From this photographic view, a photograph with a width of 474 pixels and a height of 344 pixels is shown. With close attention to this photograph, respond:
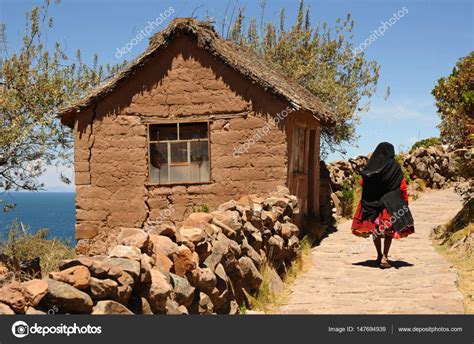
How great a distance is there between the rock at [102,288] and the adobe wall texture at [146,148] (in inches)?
307

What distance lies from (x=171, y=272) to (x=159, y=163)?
7068 millimetres

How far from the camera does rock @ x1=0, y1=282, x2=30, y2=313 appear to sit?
3.94m

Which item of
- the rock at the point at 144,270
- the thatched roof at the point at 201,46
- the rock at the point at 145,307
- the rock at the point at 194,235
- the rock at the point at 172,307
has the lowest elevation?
the rock at the point at 172,307

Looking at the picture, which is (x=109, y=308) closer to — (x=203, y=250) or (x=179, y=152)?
(x=203, y=250)

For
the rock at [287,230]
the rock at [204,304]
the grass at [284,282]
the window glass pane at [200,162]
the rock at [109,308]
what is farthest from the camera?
the window glass pane at [200,162]

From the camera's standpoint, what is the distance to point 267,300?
8047 millimetres

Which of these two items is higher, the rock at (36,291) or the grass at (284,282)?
the rock at (36,291)

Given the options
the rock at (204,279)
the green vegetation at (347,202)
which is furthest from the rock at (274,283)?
the green vegetation at (347,202)

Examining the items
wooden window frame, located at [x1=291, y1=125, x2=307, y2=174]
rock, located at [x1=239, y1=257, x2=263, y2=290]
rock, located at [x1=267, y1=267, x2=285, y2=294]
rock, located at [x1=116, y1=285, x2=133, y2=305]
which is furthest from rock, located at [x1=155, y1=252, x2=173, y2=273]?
wooden window frame, located at [x1=291, y1=125, x2=307, y2=174]

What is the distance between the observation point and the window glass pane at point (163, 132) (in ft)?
41.4

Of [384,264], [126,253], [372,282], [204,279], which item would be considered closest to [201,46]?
[384,264]

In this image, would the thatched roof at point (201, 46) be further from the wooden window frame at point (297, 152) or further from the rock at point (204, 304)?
the rock at point (204, 304)

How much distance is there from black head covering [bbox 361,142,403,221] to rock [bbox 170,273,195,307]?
210 inches
